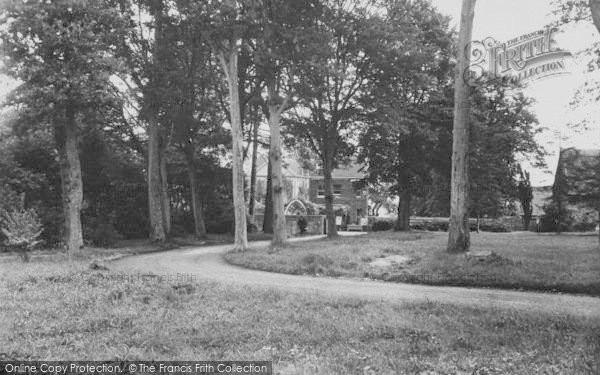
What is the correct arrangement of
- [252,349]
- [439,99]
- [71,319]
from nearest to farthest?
[252,349] < [71,319] < [439,99]

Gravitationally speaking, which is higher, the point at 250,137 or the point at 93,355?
the point at 250,137

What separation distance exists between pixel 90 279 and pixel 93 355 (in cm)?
685

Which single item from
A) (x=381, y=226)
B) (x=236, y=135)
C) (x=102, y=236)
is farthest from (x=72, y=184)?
(x=381, y=226)

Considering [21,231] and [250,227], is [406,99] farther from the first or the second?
[21,231]

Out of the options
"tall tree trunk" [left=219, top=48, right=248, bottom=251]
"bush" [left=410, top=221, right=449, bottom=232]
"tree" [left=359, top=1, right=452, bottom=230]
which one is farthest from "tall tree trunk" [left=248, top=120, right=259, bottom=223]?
"bush" [left=410, top=221, right=449, bottom=232]

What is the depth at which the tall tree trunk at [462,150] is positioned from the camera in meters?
16.9

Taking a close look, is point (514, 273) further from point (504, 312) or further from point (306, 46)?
point (306, 46)

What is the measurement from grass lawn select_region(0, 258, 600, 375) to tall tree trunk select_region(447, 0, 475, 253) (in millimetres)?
8250

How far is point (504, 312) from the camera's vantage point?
28.8 ft

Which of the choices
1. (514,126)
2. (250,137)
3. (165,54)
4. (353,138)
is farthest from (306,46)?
(514,126)

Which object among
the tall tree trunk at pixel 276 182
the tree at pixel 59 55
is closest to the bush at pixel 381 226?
the tall tree trunk at pixel 276 182

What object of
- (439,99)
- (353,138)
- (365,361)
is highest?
(439,99)

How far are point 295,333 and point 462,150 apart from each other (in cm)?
1154

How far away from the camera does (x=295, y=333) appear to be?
24.7 ft
